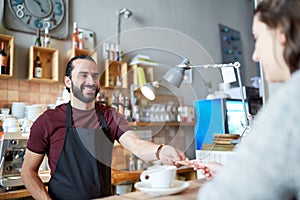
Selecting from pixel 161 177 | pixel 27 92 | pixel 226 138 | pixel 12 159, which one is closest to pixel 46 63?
pixel 27 92

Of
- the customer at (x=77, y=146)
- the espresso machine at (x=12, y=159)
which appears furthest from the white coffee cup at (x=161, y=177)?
the espresso machine at (x=12, y=159)

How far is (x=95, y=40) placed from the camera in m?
2.88

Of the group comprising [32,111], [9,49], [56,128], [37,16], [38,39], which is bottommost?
[56,128]

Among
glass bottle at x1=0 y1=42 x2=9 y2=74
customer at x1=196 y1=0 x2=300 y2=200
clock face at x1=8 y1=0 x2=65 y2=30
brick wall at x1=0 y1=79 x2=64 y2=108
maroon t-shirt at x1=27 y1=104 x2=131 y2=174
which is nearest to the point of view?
customer at x1=196 y1=0 x2=300 y2=200

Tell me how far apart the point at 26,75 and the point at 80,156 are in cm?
135

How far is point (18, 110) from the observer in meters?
2.27

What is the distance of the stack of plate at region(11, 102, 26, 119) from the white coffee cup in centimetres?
162

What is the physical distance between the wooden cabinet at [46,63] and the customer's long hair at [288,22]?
2072mm

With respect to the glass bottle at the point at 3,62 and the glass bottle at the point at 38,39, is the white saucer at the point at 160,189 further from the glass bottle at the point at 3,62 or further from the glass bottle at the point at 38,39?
the glass bottle at the point at 38,39

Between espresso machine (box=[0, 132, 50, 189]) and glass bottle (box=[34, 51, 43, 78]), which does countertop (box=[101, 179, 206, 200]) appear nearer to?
espresso machine (box=[0, 132, 50, 189])

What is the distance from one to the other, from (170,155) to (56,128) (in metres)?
0.60

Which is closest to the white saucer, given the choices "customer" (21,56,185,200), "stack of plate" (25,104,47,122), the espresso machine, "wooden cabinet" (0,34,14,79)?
"customer" (21,56,185,200)

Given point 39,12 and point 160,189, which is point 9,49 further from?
point 160,189

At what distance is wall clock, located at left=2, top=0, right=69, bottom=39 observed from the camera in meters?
2.38
